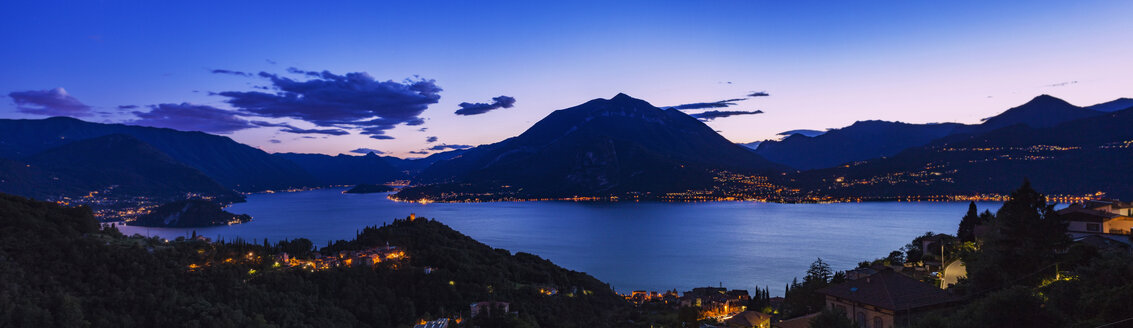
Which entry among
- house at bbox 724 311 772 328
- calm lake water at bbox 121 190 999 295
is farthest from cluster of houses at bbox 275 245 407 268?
house at bbox 724 311 772 328

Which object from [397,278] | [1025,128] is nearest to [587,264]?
[397,278]

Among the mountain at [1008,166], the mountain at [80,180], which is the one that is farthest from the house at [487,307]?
the mountain at [80,180]

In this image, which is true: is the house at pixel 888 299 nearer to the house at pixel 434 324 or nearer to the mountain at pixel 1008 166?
the house at pixel 434 324

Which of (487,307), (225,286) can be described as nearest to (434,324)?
(487,307)

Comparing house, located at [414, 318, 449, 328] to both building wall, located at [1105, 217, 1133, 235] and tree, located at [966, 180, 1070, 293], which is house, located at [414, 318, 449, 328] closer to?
tree, located at [966, 180, 1070, 293]

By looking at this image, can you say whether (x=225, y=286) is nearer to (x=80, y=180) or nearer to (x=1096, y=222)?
(x=1096, y=222)
